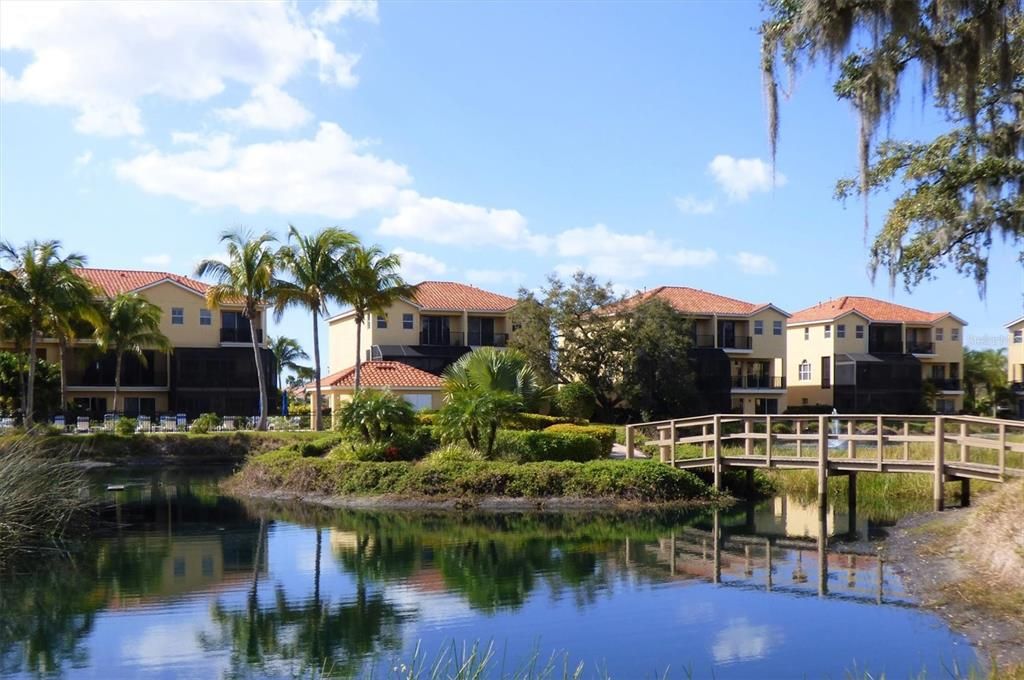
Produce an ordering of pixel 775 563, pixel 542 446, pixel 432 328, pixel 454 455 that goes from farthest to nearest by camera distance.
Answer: pixel 432 328 < pixel 542 446 < pixel 454 455 < pixel 775 563

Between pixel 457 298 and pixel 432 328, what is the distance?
2.58m

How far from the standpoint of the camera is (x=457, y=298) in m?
61.8

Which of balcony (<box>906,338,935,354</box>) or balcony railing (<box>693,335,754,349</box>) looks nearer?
balcony railing (<box>693,335,754,349</box>)

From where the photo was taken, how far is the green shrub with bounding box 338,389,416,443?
29.8 m

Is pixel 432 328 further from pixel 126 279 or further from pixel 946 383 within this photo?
pixel 946 383

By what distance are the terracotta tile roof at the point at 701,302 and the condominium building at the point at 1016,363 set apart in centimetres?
2269

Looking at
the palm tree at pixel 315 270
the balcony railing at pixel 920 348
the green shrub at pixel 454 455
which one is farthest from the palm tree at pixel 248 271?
the balcony railing at pixel 920 348

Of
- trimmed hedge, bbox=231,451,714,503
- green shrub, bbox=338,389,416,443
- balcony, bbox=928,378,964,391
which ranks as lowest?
trimmed hedge, bbox=231,451,714,503

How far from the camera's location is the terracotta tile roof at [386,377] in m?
49.5

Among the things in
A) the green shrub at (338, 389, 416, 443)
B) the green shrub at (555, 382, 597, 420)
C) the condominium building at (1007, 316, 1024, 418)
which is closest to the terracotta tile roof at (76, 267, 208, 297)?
the green shrub at (555, 382, 597, 420)

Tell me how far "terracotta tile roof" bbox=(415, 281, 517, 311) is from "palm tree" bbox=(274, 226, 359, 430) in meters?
12.3

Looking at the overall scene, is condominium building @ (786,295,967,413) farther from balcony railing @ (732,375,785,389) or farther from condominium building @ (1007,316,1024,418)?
balcony railing @ (732,375,785,389)

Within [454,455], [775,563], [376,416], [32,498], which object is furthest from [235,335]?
[775,563]

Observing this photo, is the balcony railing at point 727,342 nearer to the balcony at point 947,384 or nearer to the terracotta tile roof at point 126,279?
the balcony at point 947,384
